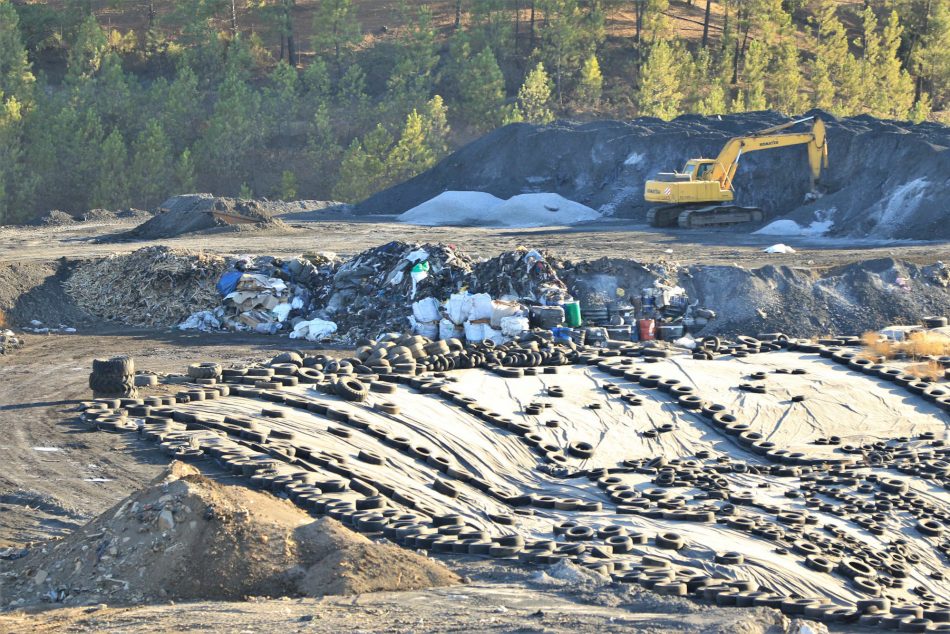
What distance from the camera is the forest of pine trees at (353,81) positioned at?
178ft

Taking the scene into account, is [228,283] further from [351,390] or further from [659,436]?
[659,436]

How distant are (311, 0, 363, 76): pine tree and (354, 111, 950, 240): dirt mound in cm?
1982

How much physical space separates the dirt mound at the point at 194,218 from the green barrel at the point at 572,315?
1550 centimetres

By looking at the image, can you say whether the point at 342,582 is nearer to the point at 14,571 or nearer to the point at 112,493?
the point at 14,571

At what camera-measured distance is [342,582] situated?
37.2 ft

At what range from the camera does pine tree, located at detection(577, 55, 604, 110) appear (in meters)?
65.4

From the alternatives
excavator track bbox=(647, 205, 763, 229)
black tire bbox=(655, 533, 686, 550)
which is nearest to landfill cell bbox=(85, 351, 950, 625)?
black tire bbox=(655, 533, 686, 550)

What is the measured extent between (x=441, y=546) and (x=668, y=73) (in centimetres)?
5308

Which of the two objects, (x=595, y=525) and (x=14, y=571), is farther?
(x=595, y=525)

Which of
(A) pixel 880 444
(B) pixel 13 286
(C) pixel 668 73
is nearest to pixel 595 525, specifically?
(A) pixel 880 444

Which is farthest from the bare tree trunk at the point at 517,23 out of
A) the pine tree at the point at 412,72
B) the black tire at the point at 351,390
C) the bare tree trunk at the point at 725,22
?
the black tire at the point at 351,390

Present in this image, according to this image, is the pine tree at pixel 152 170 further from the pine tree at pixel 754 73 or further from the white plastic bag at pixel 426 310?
the white plastic bag at pixel 426 310

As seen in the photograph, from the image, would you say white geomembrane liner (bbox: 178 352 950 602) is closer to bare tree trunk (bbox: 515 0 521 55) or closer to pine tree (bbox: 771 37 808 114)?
pine tree (bbox: 771 37 808 114)

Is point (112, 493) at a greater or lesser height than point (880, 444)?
greater
